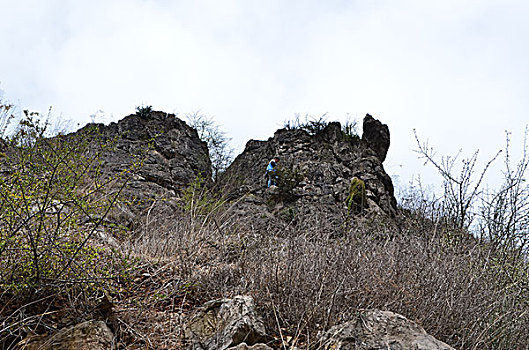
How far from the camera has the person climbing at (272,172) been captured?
33.6 ft

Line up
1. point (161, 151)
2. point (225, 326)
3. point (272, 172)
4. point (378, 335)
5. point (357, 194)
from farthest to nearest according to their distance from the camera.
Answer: point (272, 172) < point (161, 151) < point (357, 194) < point (225, 326) < point (378, 335)

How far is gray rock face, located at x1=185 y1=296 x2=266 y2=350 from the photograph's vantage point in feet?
7.54

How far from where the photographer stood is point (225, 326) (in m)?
2.38

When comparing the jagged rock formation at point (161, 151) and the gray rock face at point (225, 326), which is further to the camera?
the jagged rock formation at point (161, 151)

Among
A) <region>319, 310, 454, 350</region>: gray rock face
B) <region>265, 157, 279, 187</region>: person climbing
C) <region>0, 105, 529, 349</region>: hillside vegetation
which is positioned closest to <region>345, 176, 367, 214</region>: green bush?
<region>265, 157, 279, 187</region>: person climbing

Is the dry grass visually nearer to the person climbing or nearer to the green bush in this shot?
the green bush

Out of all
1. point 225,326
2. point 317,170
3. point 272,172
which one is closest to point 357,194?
point 317,170

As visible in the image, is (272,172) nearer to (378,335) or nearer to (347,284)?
(347,284)

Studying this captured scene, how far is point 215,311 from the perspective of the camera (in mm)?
2576

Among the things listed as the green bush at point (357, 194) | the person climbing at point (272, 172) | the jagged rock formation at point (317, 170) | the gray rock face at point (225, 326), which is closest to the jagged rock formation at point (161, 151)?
the jagged rock formation at point (317, 170)

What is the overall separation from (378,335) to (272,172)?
838 cm

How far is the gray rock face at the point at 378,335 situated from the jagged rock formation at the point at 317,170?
602cm

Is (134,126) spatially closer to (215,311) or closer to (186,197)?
(186,197)

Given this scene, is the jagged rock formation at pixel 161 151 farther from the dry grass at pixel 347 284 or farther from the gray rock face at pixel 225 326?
the gray rock face at pixel 225 326
